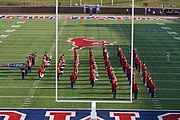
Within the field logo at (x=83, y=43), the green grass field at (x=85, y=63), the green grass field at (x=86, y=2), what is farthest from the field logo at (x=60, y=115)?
the green grass field at (x=86, y=2)

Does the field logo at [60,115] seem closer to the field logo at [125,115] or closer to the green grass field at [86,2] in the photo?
the field logo at [125,115]

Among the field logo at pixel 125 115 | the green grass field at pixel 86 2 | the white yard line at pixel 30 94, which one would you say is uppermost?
the green grass field at pixel 86 2

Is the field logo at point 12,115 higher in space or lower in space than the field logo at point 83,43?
lower

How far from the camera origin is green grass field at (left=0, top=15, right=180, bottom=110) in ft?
47.4

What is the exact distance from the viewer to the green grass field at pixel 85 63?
14.4 metres

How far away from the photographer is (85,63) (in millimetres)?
19750

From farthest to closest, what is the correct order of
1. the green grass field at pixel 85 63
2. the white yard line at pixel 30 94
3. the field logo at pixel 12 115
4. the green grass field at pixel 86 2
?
1. the green grass field at pixel 86 2
2. the green grass field at pixel 85 63
3. the white yard line at pixel 30 94
4. the field logo at pixel 12 115

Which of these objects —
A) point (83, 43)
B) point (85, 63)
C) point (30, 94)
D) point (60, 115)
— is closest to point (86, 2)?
point (83, 43)

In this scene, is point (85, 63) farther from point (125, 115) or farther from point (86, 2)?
point (86, 2)

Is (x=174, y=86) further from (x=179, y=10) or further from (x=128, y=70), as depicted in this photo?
(x=179, y=10)

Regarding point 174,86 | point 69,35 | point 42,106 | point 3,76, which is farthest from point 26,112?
point 69,35

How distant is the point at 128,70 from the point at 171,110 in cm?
370

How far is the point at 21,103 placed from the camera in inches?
553

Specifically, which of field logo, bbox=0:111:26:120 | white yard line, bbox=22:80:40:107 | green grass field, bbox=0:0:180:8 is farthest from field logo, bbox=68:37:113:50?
green grass field, bbox=0:0:180:8
